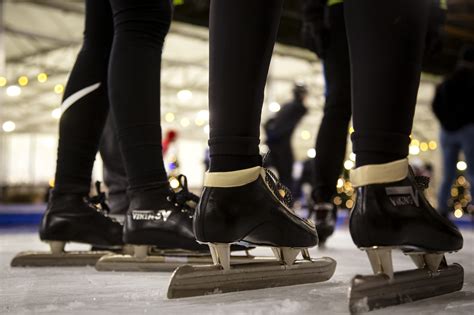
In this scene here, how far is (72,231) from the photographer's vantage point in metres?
1.29

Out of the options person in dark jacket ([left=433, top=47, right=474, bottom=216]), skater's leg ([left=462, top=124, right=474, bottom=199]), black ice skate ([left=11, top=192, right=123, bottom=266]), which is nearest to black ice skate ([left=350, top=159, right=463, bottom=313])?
black ice skate ([left=11, top=192, right=123, bottom=266])

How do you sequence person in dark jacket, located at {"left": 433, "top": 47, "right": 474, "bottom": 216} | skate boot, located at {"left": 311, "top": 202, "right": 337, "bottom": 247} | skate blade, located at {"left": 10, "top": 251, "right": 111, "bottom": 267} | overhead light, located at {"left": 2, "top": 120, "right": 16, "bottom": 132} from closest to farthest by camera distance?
1. skate blade, located at {"left": 10, "top": 251, "right": 111, "bottom": 267}
2. skate boot, located at {"left": 311, "top": 202, "right": 337, "bottom": 247}
3. person in dark jacket, located at {"left": 433, "top": 47, "right": 474, "bottom": 216}
4. overhead light, located at {"left": 2, "top": 120, "right": 16, "bottom": 132}

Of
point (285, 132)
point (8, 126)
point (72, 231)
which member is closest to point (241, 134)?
point (72, 231)

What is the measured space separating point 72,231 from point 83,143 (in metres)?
0.22

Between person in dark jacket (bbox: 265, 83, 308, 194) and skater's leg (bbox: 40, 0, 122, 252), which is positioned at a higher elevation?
skater's leg (bbox: 40, 0, 122, 252)

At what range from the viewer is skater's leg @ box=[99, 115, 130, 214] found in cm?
171

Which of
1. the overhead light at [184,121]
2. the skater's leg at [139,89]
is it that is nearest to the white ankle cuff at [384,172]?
the skater's leg at [139,89]

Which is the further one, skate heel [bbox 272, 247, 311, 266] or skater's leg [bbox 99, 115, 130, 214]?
skater's leg [bbox 99, 115, 130, 214]

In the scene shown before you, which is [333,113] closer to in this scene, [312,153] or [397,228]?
[397,228]

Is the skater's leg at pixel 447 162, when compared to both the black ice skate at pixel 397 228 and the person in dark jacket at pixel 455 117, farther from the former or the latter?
the black ice skate at pixel 397 228

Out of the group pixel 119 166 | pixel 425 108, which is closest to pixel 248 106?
pixel 119 166

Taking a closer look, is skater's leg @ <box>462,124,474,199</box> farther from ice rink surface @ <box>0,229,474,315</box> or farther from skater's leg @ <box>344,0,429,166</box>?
skater's leg @ <box>344,0,429,166</box>

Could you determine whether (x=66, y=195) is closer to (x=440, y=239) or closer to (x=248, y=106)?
(x=248, y=106)

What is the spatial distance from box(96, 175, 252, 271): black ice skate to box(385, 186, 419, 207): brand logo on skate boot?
0.41 m
